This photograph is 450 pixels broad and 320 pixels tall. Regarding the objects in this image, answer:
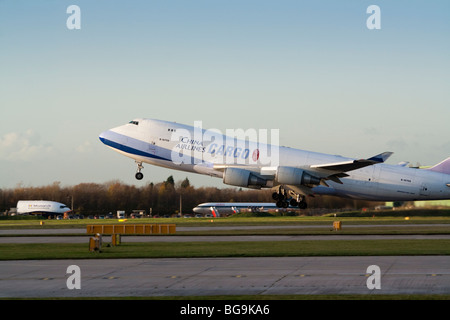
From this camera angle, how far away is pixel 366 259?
29438 mm

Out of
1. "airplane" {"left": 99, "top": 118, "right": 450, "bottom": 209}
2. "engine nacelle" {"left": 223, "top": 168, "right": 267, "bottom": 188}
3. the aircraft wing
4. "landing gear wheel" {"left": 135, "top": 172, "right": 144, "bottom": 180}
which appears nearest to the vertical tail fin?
"airplane" {"left": 99, "top": 118, "right": 450, "bottom": 209}

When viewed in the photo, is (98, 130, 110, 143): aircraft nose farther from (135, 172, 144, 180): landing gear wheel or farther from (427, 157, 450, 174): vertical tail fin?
(427, 157, 450, 174): vertical tail fin

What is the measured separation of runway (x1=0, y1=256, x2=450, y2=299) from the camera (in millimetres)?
19922

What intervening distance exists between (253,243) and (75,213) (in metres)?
103

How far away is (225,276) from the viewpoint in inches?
933

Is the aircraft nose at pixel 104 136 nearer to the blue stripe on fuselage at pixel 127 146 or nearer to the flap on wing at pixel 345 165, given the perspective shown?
the blue stripe on fuselage at pixel 127 146

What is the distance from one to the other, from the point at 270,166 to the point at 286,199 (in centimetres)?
400

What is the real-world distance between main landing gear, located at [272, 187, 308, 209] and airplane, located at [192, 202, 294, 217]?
239 ft

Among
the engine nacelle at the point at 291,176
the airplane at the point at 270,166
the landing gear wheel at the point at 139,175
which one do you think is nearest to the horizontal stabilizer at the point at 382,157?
the airplane at the point at 270,166

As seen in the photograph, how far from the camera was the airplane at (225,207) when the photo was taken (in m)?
131

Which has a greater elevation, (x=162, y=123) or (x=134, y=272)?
(x=162, y=123)

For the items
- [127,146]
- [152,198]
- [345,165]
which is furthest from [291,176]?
[152,198]
